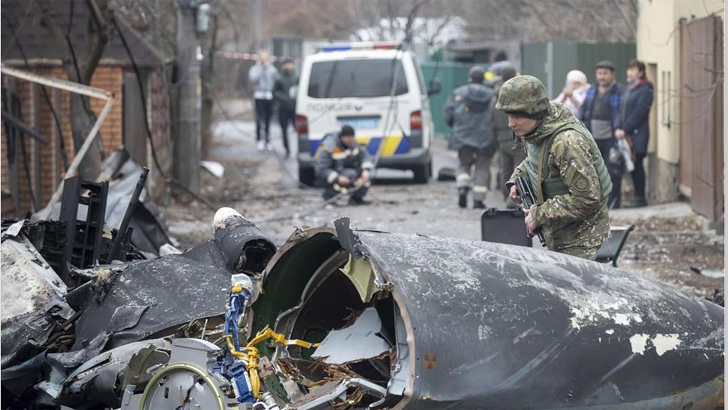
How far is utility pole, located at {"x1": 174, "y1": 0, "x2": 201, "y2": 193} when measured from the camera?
1548cm

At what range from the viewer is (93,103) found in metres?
14.6

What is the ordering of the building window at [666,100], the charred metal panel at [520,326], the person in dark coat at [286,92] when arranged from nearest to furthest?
1. the charred metal panel at [520,326]
2. the building window at [666,100]
3. the person in dark coat at [286,92]

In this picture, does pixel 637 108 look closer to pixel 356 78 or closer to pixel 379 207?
→ pixel 379 207

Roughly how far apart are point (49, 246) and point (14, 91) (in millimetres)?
6228

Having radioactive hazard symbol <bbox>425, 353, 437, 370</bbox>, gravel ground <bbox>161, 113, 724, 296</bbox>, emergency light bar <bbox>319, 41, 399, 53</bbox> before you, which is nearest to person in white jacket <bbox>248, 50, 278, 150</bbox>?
gravel ground <bbox>161, 113, 724, 296</bbox>

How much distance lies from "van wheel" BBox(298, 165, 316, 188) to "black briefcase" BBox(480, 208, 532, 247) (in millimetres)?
10098

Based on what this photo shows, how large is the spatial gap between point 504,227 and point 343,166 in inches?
303

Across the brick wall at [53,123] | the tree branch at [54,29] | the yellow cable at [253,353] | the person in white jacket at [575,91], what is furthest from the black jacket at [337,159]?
the yellow cable at [253,353]

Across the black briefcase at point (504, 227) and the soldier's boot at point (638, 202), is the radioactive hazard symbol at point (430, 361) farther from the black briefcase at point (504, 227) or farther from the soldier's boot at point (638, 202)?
the soldier's boot at point (638, 202)

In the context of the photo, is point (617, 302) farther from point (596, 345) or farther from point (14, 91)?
point (14, 91)

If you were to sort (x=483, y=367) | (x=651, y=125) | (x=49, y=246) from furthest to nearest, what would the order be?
(x=651, y=125) < (x=49, y=246) < (x=483, y=367)

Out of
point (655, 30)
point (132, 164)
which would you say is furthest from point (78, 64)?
point (655, 30)

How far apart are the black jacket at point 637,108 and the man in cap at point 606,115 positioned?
80 mm

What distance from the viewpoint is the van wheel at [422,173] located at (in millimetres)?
18225
